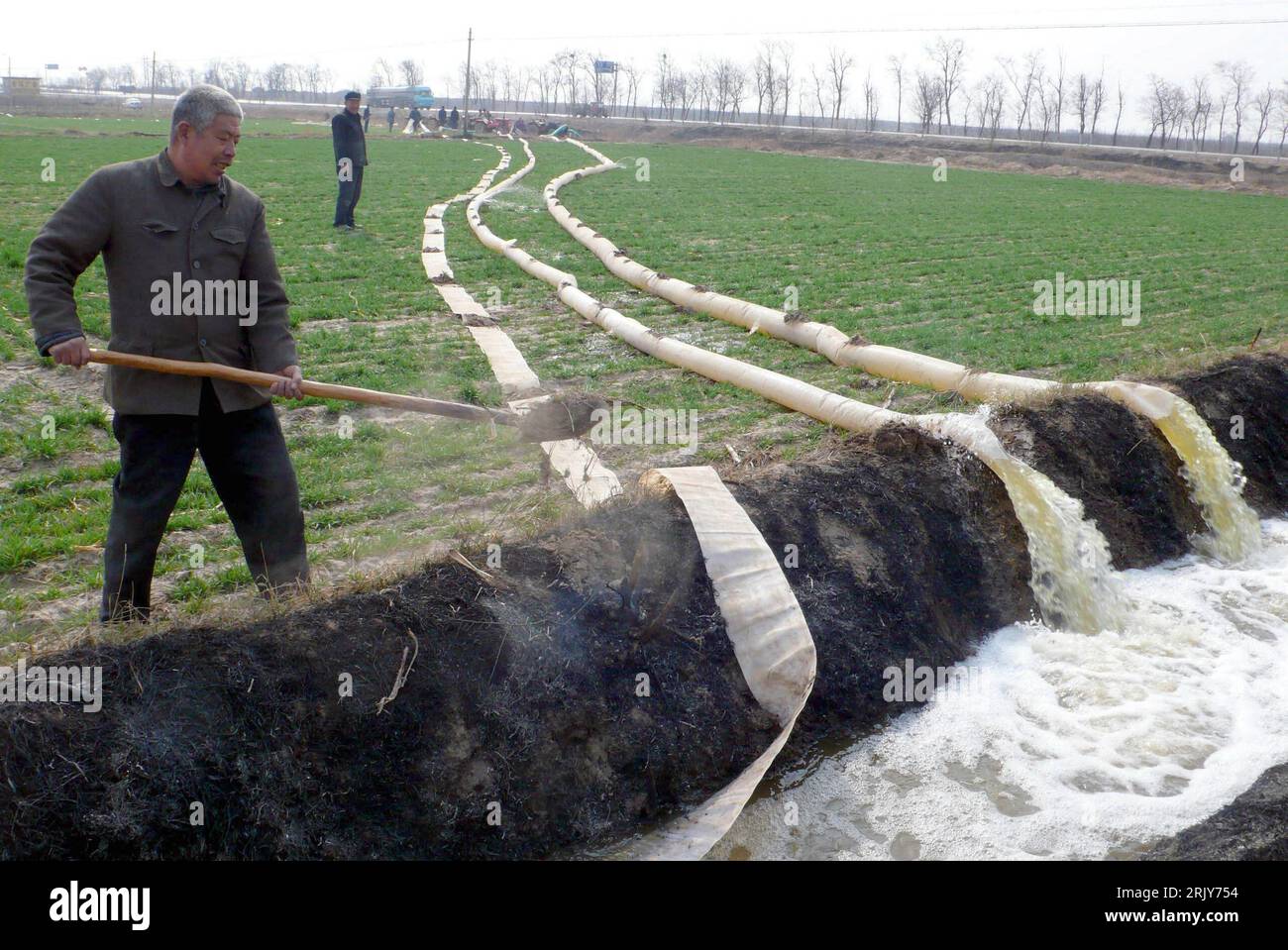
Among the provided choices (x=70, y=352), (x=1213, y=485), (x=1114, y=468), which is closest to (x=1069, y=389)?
(x=1114, y=468)

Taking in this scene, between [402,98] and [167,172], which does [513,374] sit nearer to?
[167,172]

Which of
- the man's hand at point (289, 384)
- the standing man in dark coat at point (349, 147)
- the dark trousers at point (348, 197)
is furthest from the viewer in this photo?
the dark trousers at point (348, 197)

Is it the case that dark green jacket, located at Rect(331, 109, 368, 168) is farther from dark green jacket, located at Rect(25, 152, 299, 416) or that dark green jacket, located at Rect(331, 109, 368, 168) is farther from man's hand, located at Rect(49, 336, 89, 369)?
man's hand, located at Rect(49, 336, 89, 369)

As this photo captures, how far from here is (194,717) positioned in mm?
3744

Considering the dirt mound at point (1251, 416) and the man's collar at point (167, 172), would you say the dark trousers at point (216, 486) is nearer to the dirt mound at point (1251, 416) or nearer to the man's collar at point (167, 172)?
the man's collar at point (167, 172)

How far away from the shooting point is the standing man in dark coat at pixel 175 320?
3850mm

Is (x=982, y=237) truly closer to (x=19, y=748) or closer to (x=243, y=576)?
(x=243, y=576)

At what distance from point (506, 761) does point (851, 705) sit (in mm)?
1905

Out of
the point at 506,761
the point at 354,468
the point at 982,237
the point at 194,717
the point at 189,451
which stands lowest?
the point at 506,761

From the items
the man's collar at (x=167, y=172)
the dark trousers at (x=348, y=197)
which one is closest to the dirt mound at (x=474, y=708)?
the man's collar at (x=167, y=172)

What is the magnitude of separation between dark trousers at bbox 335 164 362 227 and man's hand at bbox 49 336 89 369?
12.2m

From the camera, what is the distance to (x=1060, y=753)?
5.03m

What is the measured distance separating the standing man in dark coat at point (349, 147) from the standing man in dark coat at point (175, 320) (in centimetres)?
1089
